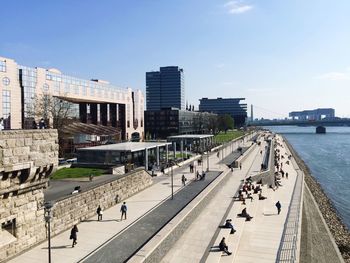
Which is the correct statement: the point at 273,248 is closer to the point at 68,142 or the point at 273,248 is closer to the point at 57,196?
the point at 57,196

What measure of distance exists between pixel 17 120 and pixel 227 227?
43.6 metres

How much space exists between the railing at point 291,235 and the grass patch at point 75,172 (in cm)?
1797

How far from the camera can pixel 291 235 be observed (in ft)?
81.9

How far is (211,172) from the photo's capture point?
159 ft

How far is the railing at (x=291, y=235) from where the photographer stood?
68.7ft

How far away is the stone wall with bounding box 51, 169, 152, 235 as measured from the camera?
2255 cm

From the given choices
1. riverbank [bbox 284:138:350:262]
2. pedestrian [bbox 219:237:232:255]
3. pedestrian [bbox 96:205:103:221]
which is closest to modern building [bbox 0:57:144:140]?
pedestrian [bbox 96:205:103:221]

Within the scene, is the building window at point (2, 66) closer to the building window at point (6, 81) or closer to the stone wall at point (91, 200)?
the building window at point (6, 81)

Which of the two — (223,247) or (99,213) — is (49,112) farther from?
(223,247)

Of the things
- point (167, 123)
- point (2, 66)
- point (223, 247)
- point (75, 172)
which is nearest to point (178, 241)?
point (223, 247)

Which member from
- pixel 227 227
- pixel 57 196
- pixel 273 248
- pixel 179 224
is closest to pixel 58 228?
pixel 57 196

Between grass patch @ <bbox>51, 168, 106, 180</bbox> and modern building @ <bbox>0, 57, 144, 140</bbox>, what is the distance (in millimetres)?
20246

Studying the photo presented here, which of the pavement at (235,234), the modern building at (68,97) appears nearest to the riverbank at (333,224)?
the pavement at (235,234)

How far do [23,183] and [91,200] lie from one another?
8630 mm
